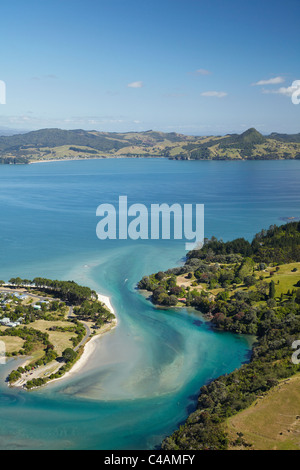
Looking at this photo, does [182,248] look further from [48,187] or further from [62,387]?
[48,187]

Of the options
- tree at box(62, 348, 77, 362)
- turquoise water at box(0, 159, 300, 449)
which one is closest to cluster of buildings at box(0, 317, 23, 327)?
turquoise water at box(0, 159, 300, 449)

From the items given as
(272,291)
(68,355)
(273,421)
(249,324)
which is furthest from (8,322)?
(272,291)

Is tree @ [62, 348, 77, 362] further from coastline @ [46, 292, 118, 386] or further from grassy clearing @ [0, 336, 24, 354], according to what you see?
grassy clearing @ [0, 336, 24, 354]

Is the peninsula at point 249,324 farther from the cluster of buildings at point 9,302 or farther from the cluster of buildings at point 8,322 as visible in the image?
the cluster of buildings at point 8,322

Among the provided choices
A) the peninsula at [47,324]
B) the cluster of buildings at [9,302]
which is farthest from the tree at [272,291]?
the cluster of buildings at [9,302]

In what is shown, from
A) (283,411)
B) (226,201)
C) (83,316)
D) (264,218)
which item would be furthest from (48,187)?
(283,411)
